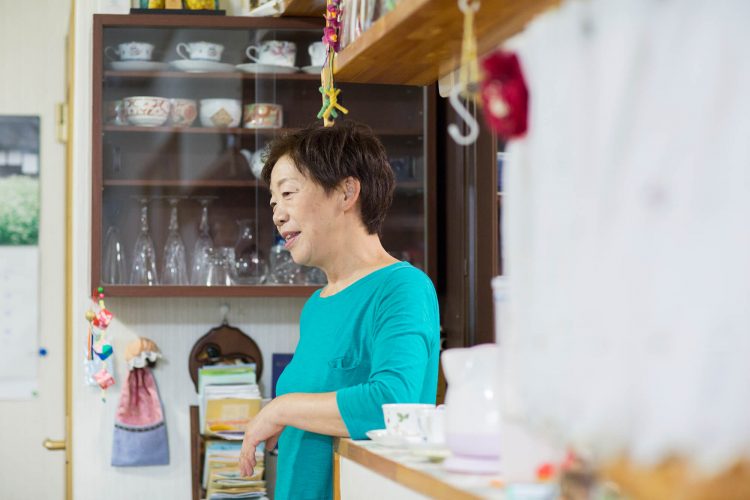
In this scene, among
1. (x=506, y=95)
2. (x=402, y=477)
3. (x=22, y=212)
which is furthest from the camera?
(x=22, y=212)

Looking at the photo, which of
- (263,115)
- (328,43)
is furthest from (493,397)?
(263,115)

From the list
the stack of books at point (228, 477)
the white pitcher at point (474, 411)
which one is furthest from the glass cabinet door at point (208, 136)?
the white pitcher at point (474, 411)

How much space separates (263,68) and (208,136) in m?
0.25

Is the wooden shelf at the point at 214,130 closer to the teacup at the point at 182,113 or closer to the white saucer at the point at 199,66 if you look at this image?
the teacup at the point at 182,113

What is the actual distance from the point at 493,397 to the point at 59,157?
3295mm

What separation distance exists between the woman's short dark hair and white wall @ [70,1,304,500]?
4.55ft

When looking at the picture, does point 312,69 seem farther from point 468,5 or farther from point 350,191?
point 468,5

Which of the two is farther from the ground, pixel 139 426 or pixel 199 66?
pixel 199 66

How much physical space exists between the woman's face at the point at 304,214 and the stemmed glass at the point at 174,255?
1210 millimetres

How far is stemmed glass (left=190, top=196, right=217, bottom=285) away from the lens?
3.15m

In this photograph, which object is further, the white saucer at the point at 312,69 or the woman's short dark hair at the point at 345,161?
the white saucer at the point at 312,69

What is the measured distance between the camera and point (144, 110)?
318 cm

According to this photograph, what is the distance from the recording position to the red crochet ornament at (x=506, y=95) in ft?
2.93

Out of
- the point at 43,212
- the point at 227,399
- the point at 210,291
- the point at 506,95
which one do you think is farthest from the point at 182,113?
the point at 506,95
